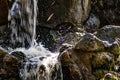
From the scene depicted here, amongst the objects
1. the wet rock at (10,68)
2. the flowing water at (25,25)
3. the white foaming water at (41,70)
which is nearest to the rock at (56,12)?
the flowing water at (25,25)

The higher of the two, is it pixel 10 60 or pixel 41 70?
pixel 10 60

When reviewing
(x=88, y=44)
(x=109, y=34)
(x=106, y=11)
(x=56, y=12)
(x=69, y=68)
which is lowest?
(x=69, y=68)

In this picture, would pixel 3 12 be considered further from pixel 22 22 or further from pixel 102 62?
pixel 102 62

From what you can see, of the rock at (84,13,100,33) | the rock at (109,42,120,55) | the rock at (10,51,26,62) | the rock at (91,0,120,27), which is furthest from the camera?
the rock at (91,0,120,27)

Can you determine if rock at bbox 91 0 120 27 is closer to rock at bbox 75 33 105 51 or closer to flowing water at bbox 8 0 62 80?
flowing water at bbox 8 0 62 80

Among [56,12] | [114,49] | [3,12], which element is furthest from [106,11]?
[114,49]

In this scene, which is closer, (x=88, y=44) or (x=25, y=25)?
(x=88, y=44)

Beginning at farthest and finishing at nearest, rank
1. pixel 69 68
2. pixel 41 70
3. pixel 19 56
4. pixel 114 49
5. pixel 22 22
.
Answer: pixel 22 22
pixel 19 56
pixel 41 70
pixel 114 49
pixel 69 68

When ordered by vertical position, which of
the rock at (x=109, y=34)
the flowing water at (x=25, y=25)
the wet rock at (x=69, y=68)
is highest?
the flowing water at (x=25, y=25)

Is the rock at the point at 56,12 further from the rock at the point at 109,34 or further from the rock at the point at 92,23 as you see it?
the rock at the point at 109,34

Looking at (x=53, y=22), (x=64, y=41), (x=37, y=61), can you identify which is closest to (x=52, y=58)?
(x=37, y=61)

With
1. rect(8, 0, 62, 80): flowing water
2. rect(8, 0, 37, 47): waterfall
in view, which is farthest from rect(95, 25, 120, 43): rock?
rect(8, 0, 37, 47): waterfall

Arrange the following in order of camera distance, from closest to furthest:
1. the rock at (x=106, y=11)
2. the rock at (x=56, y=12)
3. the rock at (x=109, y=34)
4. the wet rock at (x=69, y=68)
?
1. the wet rock at (x=69, y=68)
2. the rock at (x=109, y=34)
3. the rock at (x=56, y=12)
4. the rock at (x=106, y=11)

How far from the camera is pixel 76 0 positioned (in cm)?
968
